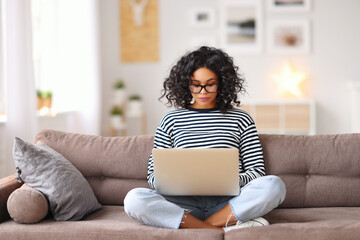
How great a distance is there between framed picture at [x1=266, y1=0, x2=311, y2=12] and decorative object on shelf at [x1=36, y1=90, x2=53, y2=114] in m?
2.92

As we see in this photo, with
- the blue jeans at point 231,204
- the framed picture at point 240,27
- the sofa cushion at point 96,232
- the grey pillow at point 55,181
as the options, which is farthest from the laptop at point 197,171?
the framed picture at point 240,27

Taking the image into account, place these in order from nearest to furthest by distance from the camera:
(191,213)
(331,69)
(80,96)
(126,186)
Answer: (191,213), (126,186), (80,96), (331,69)

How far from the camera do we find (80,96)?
5.32m

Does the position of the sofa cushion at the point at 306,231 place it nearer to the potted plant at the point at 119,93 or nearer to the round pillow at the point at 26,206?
the round pillow at the point at 26,206

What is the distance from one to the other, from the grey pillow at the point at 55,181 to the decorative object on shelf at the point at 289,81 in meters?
4.19

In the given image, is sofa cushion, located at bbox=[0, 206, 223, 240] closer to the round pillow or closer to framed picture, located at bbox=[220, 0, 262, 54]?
the round pillow

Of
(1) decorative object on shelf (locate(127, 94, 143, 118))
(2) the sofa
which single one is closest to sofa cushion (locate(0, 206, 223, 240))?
(2) the sofa

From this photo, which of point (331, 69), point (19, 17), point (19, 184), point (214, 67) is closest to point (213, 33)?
point (331, 69)

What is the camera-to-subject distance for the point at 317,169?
7.78 ft

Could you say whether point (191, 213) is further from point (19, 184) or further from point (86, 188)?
point (19, 184)

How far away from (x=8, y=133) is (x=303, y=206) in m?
2.16

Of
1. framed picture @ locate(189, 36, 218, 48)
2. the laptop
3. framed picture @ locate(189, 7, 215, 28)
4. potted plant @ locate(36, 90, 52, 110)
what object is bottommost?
the laptop

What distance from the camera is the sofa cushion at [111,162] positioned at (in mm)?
2422

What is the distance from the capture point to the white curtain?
353 centimetres
